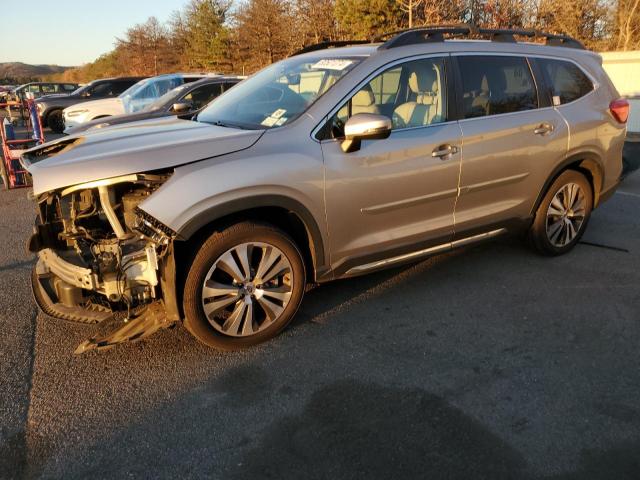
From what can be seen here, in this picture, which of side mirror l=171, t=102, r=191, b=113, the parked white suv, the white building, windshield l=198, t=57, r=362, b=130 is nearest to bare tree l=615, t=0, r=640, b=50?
the white building

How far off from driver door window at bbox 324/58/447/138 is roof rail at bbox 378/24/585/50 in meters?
0.17

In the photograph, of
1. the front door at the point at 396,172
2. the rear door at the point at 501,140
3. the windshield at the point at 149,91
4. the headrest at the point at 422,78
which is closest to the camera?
the front door at the point at 396,172

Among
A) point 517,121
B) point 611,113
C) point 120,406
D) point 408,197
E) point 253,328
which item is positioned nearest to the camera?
point 120,406

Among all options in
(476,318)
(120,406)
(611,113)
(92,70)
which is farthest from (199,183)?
(92,70)

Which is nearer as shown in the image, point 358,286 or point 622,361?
point 622,361

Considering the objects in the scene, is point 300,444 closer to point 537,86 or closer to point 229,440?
point 229,440

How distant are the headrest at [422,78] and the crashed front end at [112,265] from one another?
75.4 inches

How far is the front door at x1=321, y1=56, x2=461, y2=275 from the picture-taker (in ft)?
11.0

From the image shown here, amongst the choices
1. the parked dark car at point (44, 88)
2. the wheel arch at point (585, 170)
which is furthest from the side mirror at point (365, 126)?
the parked dark car at point (44, 88)

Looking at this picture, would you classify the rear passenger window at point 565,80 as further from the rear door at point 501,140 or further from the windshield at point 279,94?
the windshield at point 279,94

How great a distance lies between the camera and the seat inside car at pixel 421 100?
12.1 ft

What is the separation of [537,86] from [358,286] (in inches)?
89.1

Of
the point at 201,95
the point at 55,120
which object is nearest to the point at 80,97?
the point at 55,120

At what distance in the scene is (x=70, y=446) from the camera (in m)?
2.50
